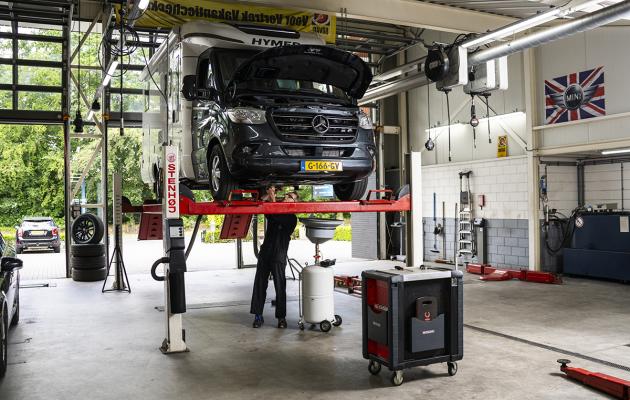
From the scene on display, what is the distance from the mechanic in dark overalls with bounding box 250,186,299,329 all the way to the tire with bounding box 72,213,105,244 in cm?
566

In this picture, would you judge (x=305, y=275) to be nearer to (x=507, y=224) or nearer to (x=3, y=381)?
(x=3, y=381)

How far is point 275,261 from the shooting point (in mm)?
6480

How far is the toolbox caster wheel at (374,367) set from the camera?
4672 millimetres

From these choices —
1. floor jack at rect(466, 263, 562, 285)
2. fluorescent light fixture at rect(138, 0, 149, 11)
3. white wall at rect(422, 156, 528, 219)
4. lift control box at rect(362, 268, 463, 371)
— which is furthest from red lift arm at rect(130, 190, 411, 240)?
white wall at rect(422, 156, 528, 219)

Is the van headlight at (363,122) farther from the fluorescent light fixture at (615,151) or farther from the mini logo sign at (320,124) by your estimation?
the fluorescent light fixture at (615,151)

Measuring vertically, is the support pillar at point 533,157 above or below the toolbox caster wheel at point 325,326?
above

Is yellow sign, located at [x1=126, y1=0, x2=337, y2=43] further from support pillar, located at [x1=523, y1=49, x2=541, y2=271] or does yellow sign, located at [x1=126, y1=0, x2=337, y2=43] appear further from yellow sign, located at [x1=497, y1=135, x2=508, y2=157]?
Result: yellow sign, located at [x1=497, y1=135, x2=508, y2=157]

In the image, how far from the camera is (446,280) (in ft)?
15.3

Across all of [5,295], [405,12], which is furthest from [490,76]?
[5,295]

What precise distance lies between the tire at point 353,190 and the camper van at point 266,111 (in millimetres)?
12

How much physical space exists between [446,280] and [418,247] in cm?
131

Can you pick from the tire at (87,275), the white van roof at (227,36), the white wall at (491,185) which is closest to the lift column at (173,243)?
the white van roof at (227,36)

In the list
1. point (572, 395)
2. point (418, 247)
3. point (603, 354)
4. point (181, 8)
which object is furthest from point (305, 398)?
point (181, 8)

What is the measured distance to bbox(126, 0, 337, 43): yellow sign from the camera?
7.12 m
